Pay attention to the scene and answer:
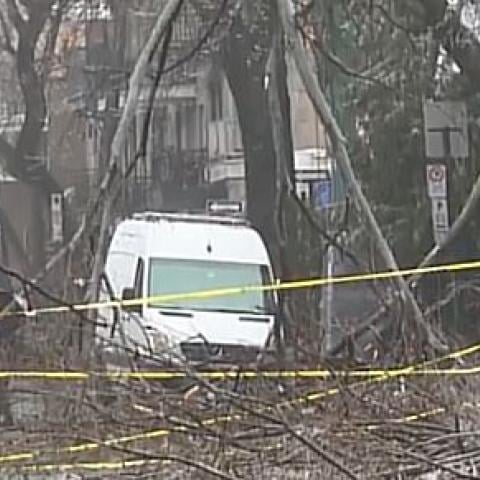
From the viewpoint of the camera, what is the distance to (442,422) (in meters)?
6.55

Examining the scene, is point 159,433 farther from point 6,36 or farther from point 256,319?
point 6,36

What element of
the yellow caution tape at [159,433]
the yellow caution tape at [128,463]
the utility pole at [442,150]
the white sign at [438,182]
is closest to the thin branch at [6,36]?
the utility pole at [442,150]

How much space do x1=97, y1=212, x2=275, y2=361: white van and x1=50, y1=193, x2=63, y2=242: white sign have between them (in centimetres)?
517

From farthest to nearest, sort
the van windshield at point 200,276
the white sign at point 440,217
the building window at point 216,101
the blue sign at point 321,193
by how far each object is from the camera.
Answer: the building window at point 216,101
the blue sign at point 321,193
the white sign at point 440,217
the van windshield at point 200,276

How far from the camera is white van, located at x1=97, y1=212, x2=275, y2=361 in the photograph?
1523cm

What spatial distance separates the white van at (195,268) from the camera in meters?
15.2

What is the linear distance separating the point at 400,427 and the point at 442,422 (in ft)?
0.85

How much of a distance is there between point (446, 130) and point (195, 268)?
3.87 m

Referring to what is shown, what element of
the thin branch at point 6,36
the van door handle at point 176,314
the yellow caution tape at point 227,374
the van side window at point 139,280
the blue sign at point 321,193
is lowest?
the van door handle at point 176,314

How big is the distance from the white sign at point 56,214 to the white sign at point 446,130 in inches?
246

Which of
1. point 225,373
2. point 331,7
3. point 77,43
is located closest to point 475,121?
point 331,7

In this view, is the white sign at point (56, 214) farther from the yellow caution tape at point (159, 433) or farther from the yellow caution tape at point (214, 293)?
the yellow caution tape at point (159, 433)

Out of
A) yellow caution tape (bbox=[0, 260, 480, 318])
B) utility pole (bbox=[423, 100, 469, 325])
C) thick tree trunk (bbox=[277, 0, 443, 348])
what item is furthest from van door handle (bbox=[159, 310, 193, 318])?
thick tree trunk (bbox=[277, 0, 443, 348])

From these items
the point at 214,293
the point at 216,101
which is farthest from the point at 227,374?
the point at 216,101
